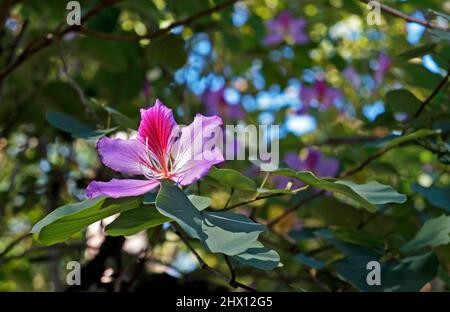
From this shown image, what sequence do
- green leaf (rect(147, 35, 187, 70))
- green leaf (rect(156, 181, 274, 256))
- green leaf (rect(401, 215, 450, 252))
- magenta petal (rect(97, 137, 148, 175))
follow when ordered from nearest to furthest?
green leaf (rect(156, 181, 274, 256)) < magenta petal (rect(97, 137, 148, 175)) < green leaf (rect(401, 215, 450, 252)) < green leaf (rect(147, 35, 187, 70))

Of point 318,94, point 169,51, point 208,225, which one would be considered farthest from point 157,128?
point 318,94

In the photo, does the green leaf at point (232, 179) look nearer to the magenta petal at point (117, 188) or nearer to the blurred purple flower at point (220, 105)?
the magenta petal at point (117, 188)

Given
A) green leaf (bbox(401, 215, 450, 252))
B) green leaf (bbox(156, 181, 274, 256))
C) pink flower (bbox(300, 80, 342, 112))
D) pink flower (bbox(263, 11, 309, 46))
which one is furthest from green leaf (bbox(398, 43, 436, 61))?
pink flower (bbox(300, 80, 342, 112))

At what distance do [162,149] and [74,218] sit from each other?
14 cm

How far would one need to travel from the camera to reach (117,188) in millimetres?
758

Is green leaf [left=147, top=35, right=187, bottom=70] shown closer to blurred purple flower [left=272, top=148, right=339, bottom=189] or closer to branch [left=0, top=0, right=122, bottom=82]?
branch [left=0, top=0, right=122, bottom=82]

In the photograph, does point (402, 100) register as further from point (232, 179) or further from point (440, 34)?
point (232, 179)

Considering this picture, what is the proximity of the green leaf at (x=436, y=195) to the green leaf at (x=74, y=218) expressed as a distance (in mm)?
525

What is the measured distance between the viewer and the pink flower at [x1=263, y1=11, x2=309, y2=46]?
7.11 feet

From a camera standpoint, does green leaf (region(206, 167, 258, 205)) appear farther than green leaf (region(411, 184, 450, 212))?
No

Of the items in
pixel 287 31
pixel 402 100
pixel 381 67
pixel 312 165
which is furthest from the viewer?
pixel 381 67

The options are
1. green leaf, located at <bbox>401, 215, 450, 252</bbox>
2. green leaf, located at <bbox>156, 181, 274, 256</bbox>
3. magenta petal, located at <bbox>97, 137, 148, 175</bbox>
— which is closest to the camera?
green leaf, located at <bbox>156, 181, 274, 256</bbox>

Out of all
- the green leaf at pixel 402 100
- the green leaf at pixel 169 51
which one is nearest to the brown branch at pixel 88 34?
the green leaf at pixel 169 51
